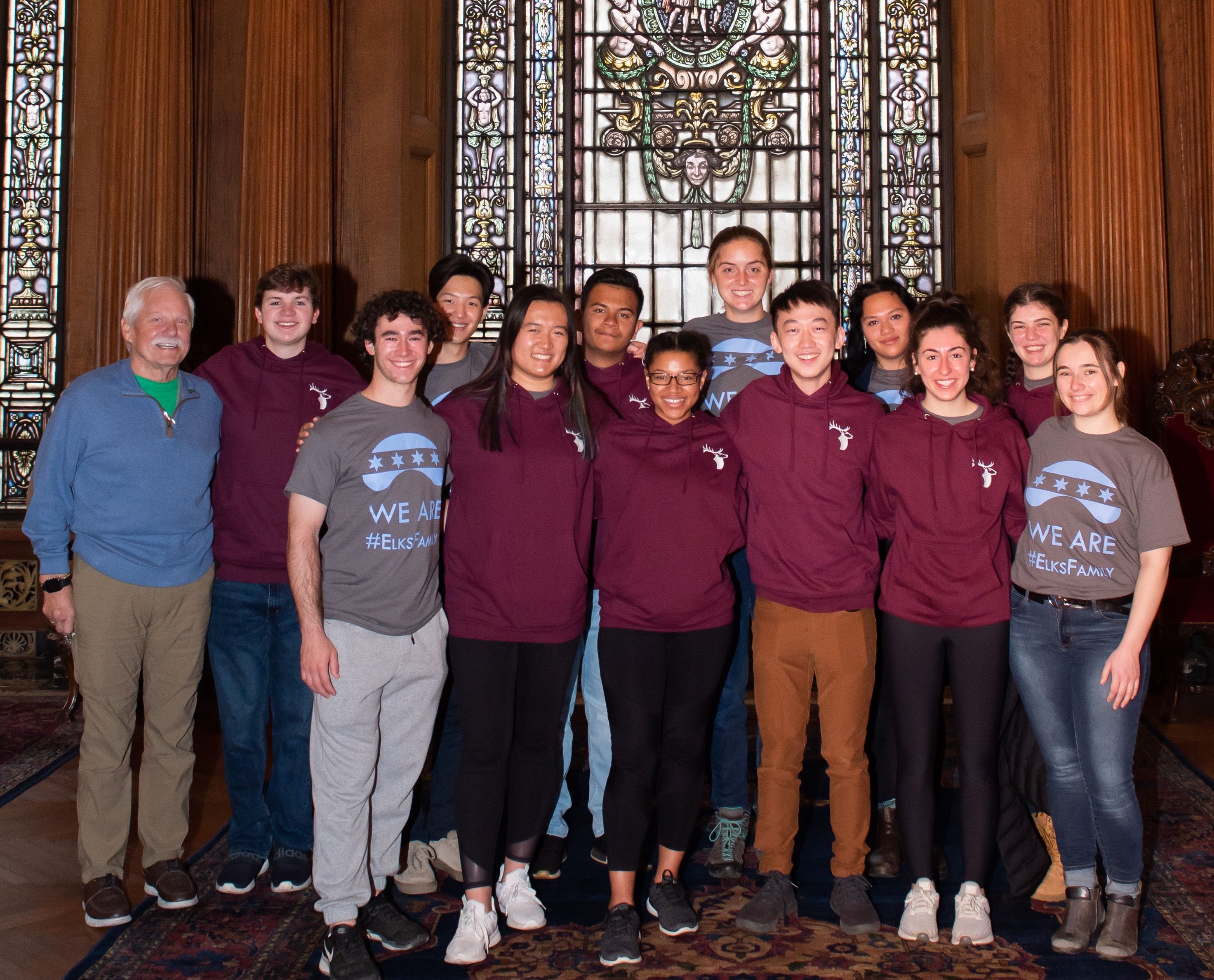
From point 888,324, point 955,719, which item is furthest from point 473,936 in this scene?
point 888,324

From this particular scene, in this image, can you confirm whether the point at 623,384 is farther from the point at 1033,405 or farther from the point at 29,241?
the point at 29,241

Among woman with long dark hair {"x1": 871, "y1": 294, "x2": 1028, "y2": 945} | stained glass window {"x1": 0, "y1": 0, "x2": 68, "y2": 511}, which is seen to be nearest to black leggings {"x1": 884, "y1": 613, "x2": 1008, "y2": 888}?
woman with long dark hair {"x1": 871, "y1": 294, "x2": 1028, "y2": 945}

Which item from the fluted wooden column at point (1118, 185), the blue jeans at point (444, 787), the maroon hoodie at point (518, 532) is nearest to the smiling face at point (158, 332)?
the maroon hoodie at point (518, 532)

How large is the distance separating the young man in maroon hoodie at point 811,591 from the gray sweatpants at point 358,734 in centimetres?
92

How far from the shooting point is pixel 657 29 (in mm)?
6926

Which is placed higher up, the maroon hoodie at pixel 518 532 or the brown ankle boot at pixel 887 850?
the maroon hoodie at pixel 518 532

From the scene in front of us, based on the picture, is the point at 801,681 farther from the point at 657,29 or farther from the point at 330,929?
the point at 657,29

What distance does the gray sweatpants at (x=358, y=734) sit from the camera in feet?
8.23

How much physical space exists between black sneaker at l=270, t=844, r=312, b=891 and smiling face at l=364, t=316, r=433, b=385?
1.50m

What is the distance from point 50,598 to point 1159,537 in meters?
2.98

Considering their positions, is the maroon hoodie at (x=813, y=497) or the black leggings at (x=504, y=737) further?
the maroon hoodie at (x=813, y=497)

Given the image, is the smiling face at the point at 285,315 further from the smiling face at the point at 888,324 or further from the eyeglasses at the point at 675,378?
the smiling face at the point at 888,324

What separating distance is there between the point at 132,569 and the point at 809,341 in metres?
1.99

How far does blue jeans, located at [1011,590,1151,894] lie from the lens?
2.54 m
